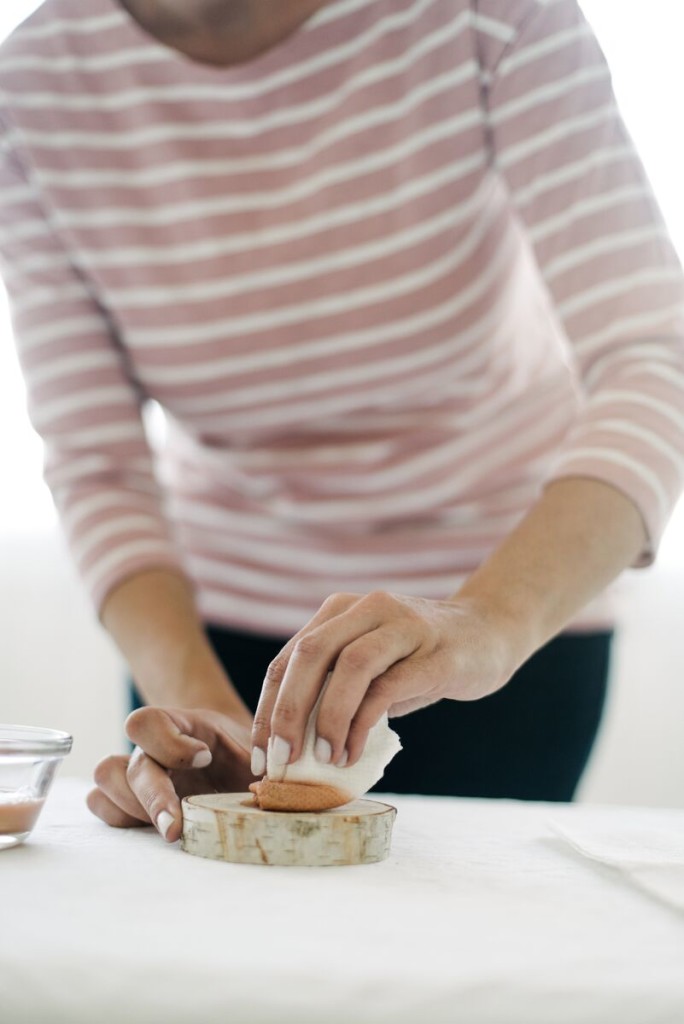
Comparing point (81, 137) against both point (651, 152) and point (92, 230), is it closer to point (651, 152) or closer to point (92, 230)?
point (92, 230)

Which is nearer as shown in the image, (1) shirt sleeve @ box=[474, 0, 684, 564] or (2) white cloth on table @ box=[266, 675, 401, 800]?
(2) white cloth on table @ box=[266, 675, 401, 800]

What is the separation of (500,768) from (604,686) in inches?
5.3

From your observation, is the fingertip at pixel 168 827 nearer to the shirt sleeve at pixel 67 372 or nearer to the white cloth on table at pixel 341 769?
the white cloth on table at pixel 341 769

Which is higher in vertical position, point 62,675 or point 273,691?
point 273,691

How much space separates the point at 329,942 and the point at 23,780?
258 mm

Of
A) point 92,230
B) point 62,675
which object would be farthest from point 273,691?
point 62,675

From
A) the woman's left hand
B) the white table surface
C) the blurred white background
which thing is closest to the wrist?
the woman's left hand

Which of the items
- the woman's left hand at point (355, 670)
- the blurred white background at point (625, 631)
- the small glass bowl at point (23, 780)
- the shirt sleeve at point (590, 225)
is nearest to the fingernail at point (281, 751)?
the woman's left hand at point (355, 670)

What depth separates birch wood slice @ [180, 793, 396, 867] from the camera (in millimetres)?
612

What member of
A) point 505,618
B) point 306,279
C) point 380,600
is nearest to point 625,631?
point 306,279

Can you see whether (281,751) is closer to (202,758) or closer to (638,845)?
(202,758)

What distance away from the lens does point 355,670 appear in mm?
619

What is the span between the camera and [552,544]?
0.79 m

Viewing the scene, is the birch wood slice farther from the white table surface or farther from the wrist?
the wrist
